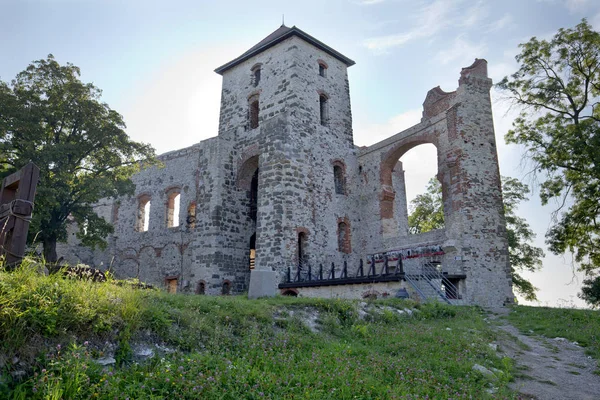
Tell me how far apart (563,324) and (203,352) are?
9.44 meters

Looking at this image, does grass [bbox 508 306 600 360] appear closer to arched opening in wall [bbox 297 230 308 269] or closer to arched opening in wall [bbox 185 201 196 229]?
arched opening in wall [bbox 297 230 308 269]

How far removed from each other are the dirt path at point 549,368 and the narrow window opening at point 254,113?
14.4m

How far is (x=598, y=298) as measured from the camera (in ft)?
62.3

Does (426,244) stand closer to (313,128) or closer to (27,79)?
(313,128)

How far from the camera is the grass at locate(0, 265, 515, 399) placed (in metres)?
4.17

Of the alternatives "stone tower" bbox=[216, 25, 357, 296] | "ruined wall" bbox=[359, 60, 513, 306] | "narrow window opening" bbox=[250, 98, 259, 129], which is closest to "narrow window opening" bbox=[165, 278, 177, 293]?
"stone tower" bbox=[216, 25, 357, 296]

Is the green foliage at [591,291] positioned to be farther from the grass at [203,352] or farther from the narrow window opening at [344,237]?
the grass at [203,352]

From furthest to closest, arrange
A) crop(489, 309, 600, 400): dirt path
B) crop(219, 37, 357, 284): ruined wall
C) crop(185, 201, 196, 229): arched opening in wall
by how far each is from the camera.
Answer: crop(185, 201, 196, 229): arched opening in wall
crop(219, 37, 357, 284): ruined wall
crop(489, 309, 600, 400): dirt path

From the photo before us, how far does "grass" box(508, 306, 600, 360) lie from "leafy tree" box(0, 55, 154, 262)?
1466cm

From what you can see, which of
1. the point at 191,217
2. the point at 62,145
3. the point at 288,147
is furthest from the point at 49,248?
the point at 288,147

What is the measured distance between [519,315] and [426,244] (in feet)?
14.9

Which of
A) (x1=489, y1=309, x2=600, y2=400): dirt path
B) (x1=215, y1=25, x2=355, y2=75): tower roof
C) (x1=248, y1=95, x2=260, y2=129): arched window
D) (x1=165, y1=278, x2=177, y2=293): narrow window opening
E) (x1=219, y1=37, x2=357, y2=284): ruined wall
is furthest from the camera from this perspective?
(x1=165, y1=278, x2=177, y2=293): narrow window opening

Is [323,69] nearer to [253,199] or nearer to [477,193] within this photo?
[253,199]

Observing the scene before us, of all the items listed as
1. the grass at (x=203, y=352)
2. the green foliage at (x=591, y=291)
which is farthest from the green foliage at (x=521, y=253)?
the grass at (x=203, y=352)
